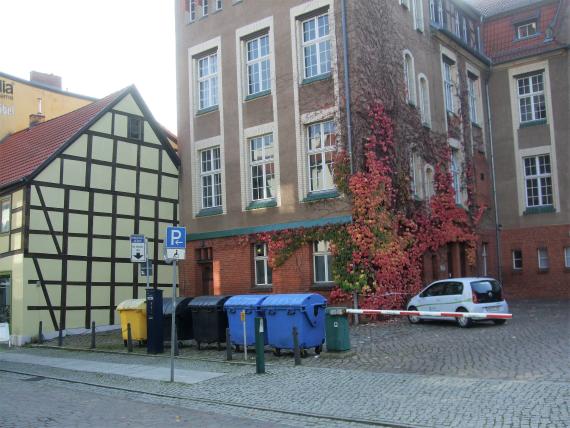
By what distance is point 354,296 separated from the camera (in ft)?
63.2

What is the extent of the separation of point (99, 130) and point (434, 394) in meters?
18.1

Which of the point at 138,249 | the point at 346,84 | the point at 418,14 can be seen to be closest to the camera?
the point at 138,249

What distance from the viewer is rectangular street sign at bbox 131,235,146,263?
1631 cm

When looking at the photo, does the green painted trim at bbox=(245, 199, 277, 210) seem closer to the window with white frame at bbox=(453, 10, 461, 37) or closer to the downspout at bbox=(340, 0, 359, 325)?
the downspout at bbox=(340, 0, 359, 325)

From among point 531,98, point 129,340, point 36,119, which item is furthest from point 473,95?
point 36,119

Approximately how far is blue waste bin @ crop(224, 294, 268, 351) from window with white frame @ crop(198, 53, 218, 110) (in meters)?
11.6

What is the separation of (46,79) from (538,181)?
25116 millimetres

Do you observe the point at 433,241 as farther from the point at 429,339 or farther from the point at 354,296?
the point at 429,339

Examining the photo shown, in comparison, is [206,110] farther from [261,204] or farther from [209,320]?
[209,320]

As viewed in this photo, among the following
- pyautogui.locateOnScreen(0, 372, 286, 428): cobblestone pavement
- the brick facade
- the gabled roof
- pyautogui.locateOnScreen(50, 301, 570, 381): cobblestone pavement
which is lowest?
pyautogui.locateOnScreen(0, 372, 286, 428): cobblestone pavement

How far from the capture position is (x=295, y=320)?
13586 mm

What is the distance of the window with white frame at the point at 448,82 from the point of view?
25.8 meters

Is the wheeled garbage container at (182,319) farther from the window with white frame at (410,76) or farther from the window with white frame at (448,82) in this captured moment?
the window with white frame at (448,82)

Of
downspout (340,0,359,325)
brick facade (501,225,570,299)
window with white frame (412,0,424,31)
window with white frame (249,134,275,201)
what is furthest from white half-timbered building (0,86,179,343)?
brick facade (501,225,570,299)
